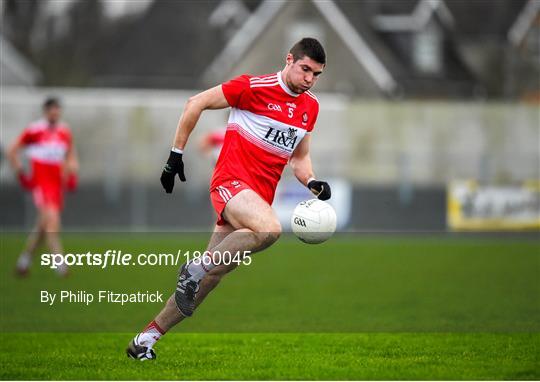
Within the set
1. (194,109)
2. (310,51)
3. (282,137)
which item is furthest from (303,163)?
(194,109)

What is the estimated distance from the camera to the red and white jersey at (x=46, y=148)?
15039mm

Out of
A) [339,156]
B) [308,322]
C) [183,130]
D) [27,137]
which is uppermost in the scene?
[339,156]

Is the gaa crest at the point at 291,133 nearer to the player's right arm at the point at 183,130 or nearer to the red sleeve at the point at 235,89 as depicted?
the red sleeve at the point at 235,89

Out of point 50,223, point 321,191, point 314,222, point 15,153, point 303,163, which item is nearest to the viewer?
point 314,222

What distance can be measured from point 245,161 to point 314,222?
27.6 inches

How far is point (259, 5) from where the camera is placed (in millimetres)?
42344

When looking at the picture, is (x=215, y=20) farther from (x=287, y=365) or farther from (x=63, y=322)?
(x=287, y=365)

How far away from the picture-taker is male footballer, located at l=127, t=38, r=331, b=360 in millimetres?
7328

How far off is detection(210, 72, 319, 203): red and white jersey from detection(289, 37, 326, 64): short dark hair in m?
0.29

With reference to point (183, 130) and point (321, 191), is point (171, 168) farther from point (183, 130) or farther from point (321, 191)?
point (321, 191)

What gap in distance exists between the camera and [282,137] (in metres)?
7.82

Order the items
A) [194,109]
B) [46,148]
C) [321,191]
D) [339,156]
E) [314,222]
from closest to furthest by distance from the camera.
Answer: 1. [194,109]
2. [314,222]
3. [321,191]
4. [46,148]
5. [339,156]

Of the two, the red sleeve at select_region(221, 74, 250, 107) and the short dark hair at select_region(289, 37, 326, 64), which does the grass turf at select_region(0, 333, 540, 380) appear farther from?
the short dark hair at select_region(289, 37, 326, 64)

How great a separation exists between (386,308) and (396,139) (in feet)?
63.2
